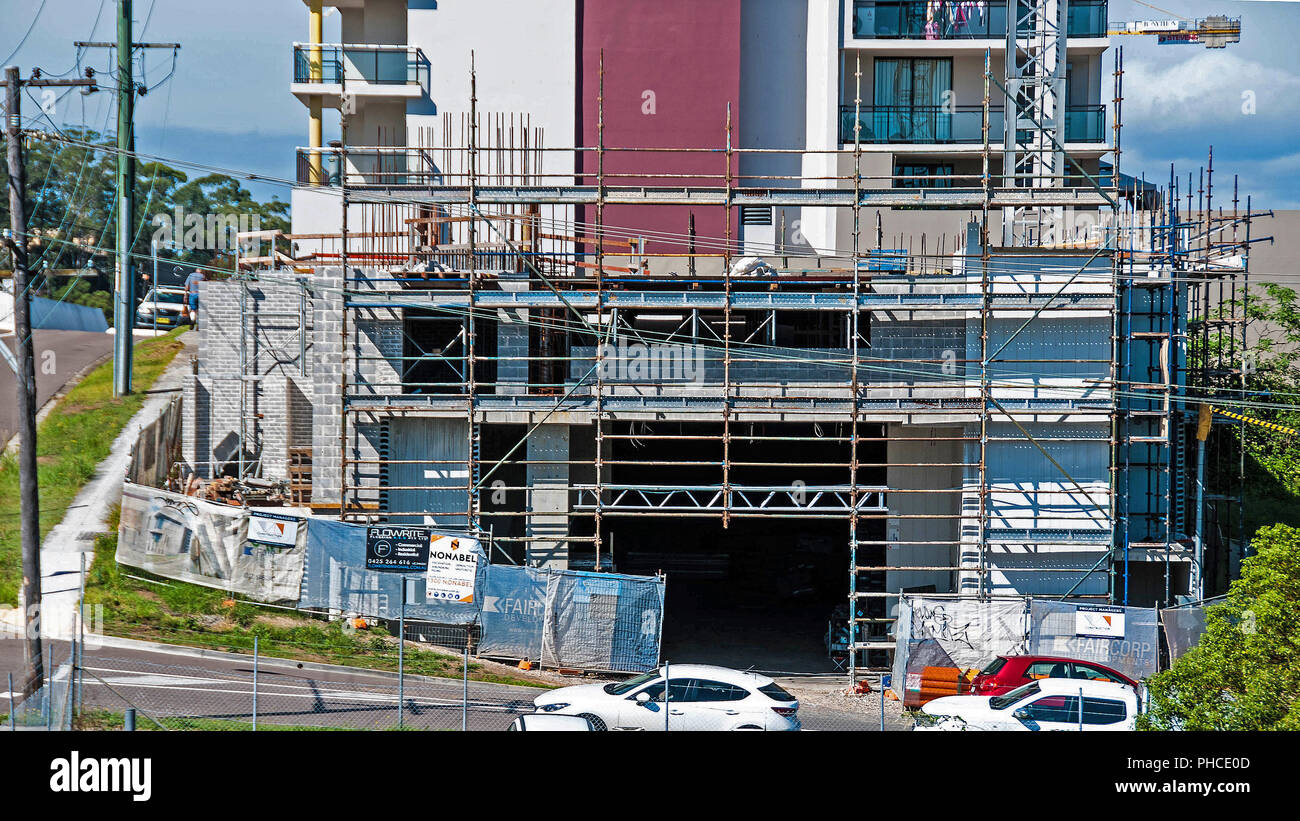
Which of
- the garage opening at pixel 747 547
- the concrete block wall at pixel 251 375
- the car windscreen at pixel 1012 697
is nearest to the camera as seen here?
the car windscreen at pixel 1012 697

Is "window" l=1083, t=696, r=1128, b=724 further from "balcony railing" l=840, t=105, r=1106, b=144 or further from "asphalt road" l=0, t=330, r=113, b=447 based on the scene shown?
"asphalt road" l=0, t=330, r=113, b=447

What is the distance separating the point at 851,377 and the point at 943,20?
12890mm

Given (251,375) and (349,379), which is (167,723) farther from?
(251,375)

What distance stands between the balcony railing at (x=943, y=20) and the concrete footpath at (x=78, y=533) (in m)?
19.5

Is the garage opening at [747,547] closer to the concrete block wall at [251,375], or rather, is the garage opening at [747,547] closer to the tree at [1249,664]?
the concrete block wall at [251,375]

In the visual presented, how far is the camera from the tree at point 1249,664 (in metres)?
12.0

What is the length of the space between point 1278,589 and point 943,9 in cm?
2024

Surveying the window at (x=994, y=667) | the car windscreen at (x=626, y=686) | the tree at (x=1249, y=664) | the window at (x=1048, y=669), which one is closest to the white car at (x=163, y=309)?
the car windscreen at (x=626, y=686)

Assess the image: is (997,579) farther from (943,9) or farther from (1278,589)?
(943,9)

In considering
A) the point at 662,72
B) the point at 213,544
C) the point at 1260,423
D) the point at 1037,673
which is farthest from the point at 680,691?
the point at 662,72

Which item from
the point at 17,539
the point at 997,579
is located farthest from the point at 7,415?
the point at 997,579

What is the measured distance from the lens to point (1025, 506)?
2000 cm

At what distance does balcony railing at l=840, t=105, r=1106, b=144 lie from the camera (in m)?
29.0

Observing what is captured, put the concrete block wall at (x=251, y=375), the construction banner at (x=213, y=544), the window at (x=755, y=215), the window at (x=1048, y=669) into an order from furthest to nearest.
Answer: the window at (x=755, y=215)
the concrete block wall at (x=251, y=375)
the construction banner at (x=213, y=544)
the window at (x=1048, y=669)
